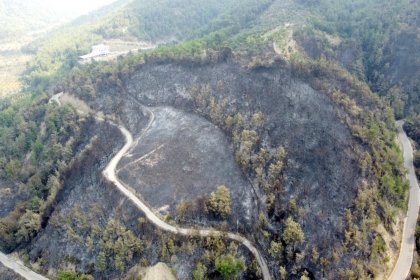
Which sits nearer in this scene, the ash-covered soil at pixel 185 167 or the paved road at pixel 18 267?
the ash-covered soil at pixel 185 167

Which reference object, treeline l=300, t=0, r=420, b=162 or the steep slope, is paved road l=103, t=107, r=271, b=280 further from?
treeline l=300, t=0, r=420, b=162

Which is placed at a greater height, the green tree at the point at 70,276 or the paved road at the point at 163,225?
the paved road at the point at 163,225

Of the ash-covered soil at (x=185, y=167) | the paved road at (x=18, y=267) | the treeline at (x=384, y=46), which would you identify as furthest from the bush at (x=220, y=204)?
the treeline at (x=384, y=46)

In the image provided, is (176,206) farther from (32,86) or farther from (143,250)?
(32,86)

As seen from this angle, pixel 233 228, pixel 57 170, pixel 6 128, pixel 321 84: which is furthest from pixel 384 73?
pixel 6 128

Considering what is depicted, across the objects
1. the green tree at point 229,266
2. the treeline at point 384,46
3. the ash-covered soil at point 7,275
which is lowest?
the ash-covered soil at point 7,275

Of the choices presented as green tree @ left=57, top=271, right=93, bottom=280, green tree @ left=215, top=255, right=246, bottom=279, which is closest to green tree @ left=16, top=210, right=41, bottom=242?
green tree @ left=57, top=271, right=93, bottom=280

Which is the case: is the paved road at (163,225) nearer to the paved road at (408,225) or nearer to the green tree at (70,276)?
the green tree at (70,276)
